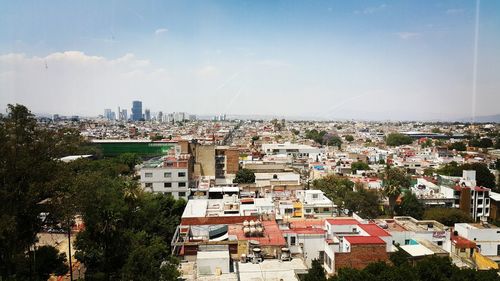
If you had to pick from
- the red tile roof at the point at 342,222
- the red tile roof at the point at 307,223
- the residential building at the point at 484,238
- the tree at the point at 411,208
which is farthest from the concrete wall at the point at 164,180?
the residential building at the point at 484,238

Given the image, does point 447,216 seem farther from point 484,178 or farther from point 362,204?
point 484,178

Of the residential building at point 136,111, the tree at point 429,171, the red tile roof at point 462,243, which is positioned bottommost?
the red tile roof at point 462,243

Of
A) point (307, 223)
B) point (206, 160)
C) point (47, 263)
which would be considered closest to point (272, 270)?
point (307, 223)

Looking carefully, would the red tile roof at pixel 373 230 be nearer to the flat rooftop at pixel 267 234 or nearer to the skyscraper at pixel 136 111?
Answer: the flat rooftop at pixel 267 234

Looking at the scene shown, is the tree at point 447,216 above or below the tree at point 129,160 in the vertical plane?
below

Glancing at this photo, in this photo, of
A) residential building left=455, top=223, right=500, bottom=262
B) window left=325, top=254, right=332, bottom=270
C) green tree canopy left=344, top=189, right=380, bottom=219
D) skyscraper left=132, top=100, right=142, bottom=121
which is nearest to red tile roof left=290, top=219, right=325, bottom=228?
window left=325, top=254, right=332, bottom=270

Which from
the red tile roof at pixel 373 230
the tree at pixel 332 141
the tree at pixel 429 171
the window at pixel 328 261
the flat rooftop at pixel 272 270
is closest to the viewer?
the flat rooftop at pixel 272 270

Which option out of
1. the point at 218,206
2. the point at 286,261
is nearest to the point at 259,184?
the point at 218,206
